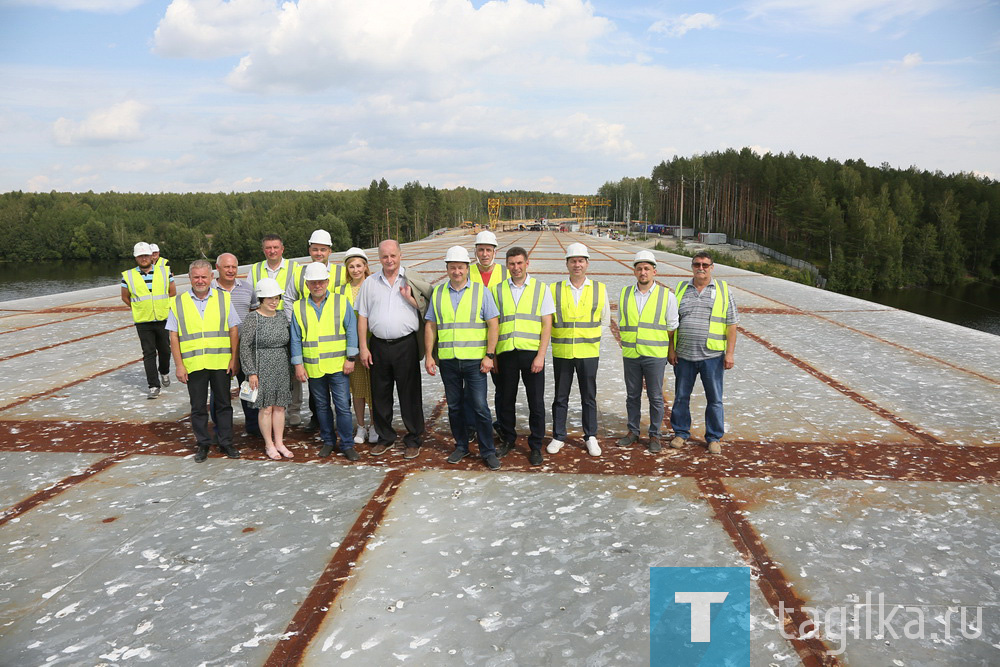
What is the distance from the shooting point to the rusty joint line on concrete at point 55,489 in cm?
422

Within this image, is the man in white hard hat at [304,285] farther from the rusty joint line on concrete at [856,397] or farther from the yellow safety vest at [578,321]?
the rusty joint line on concrete at [856,397]

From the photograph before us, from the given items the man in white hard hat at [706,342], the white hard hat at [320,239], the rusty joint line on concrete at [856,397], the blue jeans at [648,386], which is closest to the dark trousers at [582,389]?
the blue jeans at [648,386]

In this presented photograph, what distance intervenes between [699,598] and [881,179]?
96.1m

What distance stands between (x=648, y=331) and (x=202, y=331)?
374cm

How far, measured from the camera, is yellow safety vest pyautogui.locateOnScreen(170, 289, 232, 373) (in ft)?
16.9

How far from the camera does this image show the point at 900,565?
3477 mm

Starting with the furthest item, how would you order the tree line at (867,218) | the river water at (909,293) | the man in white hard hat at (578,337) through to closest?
1. the tree line at (867,218)
2. the river water at (909,293)
3. the man in white hard hat at (578,337)

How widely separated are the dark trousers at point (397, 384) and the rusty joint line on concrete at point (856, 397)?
14.5ft

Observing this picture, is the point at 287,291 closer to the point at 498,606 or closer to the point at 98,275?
the point at 498,606

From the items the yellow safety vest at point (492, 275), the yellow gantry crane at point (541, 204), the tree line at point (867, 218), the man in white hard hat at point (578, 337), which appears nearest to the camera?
the man in white hard hat at point (578, 337)

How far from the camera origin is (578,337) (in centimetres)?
519

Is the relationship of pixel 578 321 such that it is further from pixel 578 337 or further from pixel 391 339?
pixel 391 339

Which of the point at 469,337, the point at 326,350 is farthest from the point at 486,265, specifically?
the point at 326,350

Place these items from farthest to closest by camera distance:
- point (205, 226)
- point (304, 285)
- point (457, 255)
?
1. point (205, 226)
2. point (304, 285)
3. point (457, 255)
